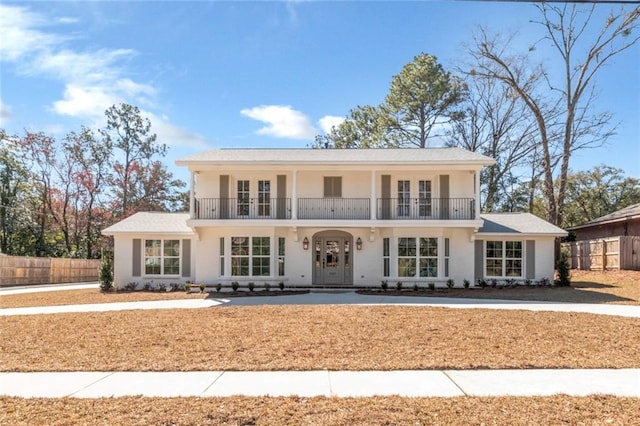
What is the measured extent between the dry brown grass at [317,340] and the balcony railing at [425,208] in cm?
769

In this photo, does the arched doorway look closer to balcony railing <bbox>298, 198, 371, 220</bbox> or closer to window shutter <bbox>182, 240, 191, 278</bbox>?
balcony railing <bbox>298, 198, 371, 220</bbox>

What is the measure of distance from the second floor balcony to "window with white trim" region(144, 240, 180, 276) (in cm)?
221

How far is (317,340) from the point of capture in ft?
26.1

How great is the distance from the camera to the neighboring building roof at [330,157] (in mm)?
17938

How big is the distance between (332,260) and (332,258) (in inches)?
3.4

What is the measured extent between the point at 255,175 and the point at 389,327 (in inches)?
454

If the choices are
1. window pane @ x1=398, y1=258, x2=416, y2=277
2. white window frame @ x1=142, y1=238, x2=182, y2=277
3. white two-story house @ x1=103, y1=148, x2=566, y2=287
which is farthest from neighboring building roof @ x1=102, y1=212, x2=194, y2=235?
window pane @ x1=398, y1=258, x2=416, y2=277

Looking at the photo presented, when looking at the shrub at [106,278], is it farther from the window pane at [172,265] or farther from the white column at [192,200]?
the white column at [192,200]

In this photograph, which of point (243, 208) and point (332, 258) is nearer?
point (332, 258)

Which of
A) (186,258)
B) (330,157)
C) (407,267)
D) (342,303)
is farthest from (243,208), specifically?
(342,303)

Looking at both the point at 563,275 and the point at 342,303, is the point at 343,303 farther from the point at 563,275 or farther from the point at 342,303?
the point at 563,275

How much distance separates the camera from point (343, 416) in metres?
4.45

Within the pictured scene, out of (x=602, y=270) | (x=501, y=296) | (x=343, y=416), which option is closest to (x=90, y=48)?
(x=343, y=416)

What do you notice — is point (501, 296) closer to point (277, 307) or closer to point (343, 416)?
point (277, 307)
